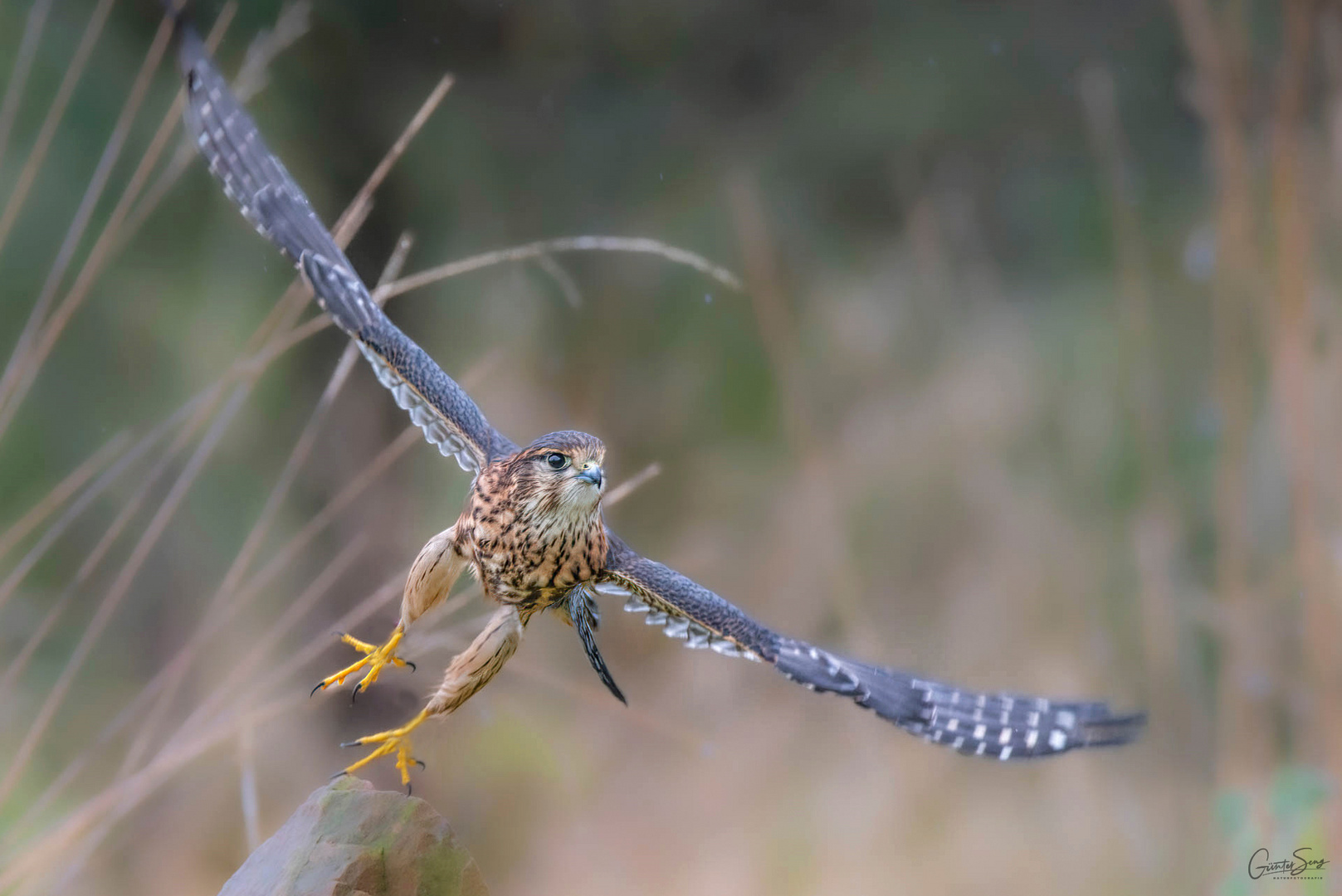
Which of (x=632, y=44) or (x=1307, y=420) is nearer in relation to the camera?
(x=1307, y=420)

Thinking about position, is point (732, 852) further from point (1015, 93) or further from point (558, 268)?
point (1015, 93)

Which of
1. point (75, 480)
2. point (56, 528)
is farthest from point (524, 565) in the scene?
point (75, 480)

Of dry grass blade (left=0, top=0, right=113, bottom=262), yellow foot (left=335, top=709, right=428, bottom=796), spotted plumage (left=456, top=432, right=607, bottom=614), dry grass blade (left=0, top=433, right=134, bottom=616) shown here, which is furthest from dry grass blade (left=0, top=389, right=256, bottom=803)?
spotted plumage (left=456, top=432, right=607, bottom=614)

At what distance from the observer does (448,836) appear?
146 centimetres

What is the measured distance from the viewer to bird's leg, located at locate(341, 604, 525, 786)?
1.39 meters

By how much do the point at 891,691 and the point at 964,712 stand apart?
13 cm

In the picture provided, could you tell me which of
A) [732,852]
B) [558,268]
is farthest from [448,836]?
[558,268]

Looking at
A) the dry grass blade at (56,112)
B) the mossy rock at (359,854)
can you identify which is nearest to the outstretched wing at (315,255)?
the mossy rock at (359,854)

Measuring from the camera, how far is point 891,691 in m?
1.43

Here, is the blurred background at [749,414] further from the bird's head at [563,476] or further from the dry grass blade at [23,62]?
the bird's head at [563,476]

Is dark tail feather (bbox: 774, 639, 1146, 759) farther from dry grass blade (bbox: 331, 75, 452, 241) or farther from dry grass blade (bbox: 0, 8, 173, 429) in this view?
dry grass blade (bbox: 0, 8, 173, 429)

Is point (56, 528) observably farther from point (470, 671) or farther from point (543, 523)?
point (543, 523)

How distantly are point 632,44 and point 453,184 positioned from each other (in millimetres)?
695

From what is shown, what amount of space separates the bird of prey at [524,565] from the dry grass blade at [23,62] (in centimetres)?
105
